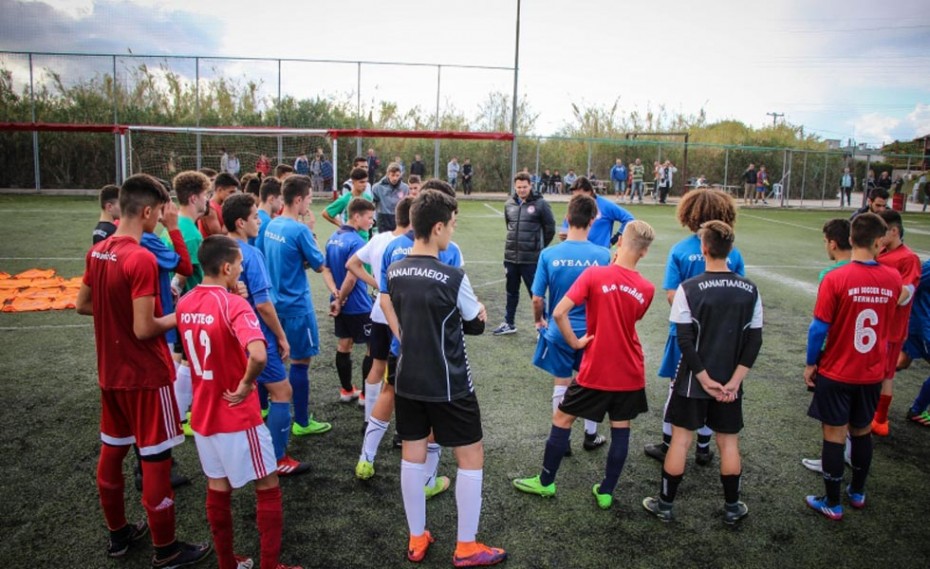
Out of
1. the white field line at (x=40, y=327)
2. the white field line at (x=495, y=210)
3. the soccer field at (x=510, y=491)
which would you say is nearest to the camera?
the soccer field at (x=510, y=491)

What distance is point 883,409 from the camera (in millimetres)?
5477

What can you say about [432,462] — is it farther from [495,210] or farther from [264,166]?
[495,210]

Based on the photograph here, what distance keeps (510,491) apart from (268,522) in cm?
176

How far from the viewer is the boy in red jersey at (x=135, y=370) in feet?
11.2

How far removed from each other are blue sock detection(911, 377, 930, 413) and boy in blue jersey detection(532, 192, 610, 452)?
341cm

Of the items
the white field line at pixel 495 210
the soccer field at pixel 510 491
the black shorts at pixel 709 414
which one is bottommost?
the soccer field at pixel 510 491

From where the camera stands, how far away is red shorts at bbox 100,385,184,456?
137 inches

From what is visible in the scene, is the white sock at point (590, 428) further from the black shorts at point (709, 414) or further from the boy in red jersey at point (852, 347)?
the boy in red jersey at point (852, 347)

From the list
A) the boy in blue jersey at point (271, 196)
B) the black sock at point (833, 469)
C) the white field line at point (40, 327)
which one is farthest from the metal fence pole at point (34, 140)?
the black sock at point (833, 469)

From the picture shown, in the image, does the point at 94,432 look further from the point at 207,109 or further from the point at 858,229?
the point at 207,109

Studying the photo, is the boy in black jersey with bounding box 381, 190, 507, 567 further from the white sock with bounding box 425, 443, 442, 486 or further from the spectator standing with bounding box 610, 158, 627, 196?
the spectator standing with bounding box 610, 158, 627, 196

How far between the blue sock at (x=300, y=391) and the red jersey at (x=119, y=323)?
157 cm

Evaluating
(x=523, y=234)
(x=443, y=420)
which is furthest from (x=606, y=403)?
(x=523, y=234)

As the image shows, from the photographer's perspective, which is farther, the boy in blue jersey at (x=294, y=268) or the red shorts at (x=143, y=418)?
the boy in blue jersey at (x=294, y=268)
